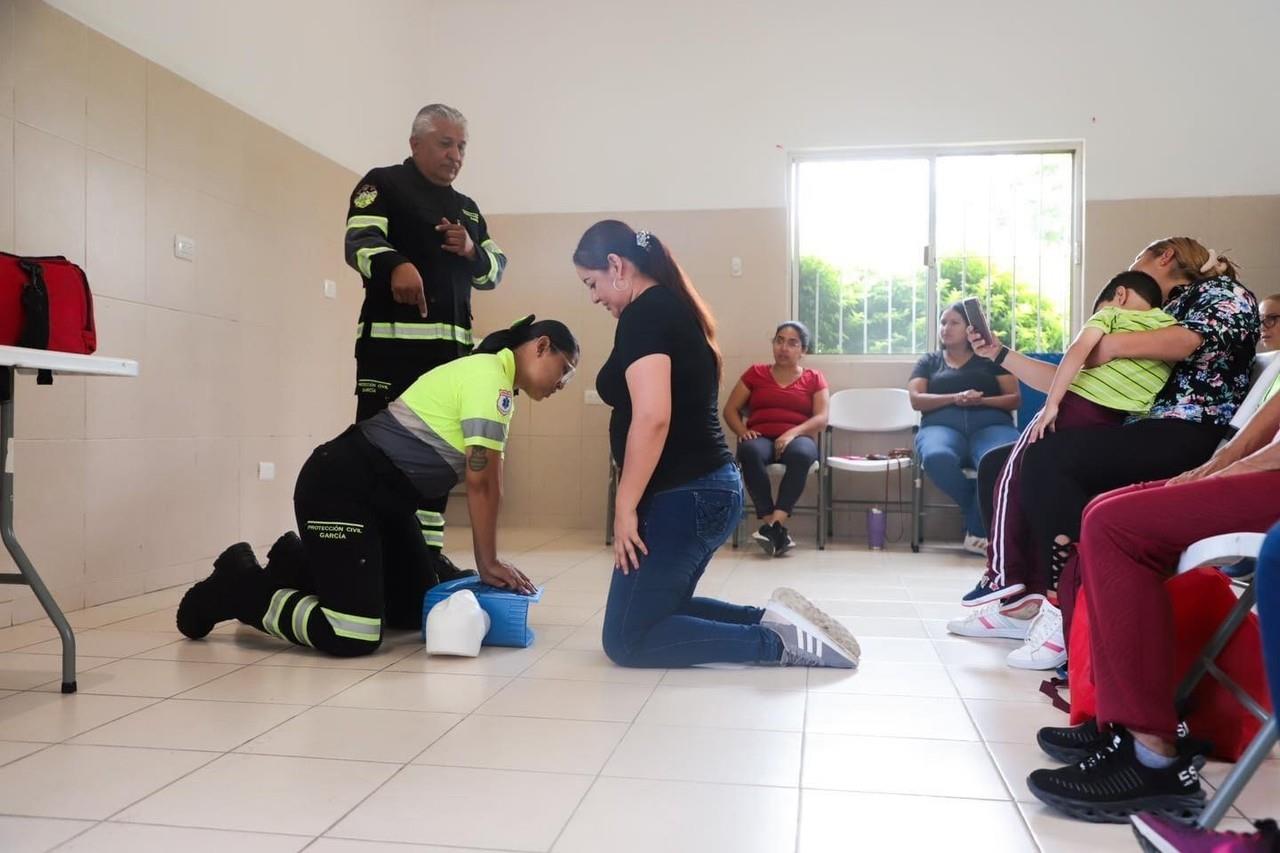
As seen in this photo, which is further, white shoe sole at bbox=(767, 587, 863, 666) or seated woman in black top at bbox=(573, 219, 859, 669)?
white shoe sole at bbox=(767, 587, 863, 666)

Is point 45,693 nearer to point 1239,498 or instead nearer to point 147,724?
point 147,724

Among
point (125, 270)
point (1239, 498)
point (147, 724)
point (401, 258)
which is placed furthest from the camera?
point (125, 270)

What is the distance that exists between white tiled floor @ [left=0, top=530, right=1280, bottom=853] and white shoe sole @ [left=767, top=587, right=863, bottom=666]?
0.07 m

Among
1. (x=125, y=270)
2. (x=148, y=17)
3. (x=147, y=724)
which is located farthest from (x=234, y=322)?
(x=147, y=724)

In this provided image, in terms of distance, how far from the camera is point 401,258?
310 centimetres

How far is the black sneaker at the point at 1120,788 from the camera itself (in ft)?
5.06

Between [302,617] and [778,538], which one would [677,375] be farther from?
[778,538]

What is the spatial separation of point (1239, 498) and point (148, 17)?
3.67 metres

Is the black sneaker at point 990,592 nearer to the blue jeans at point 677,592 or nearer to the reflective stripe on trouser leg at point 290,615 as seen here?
the blue jeans at point 677,592

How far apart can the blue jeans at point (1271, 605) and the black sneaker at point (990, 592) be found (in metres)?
1.90

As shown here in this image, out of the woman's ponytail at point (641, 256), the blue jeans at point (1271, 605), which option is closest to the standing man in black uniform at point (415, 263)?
the woman's ponytail at point (641, 256)

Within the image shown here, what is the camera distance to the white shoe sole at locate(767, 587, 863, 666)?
2.55 meters

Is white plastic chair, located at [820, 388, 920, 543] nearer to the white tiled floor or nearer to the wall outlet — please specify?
the white tiled floor

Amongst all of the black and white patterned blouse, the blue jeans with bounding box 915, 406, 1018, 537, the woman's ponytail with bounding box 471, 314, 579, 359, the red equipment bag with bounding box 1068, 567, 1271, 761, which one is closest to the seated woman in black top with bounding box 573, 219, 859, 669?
the woman's ponytail with bounding box 471, 314, 579, 359
